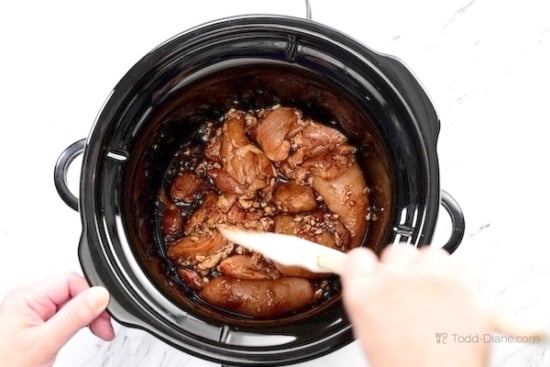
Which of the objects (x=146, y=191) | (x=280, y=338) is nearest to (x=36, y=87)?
(x=146, y=191)

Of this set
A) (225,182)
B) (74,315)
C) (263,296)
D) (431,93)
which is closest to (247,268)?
(263,296)

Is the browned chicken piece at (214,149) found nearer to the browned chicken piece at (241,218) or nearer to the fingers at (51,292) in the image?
the browned chicken piece at (241,218)

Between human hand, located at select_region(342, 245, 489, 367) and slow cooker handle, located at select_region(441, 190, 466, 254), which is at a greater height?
slow cooker handle, located at select_region(441, 190, 466, 254)

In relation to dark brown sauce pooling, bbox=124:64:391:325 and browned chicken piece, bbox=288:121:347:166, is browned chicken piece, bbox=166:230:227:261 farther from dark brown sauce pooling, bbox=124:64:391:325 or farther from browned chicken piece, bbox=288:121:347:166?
browned chicken piece, bbox=288:121:347:166

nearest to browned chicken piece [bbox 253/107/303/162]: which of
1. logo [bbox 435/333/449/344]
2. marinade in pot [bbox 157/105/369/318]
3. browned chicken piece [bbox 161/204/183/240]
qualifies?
marinade in pot [bbox 157/105/369/318]

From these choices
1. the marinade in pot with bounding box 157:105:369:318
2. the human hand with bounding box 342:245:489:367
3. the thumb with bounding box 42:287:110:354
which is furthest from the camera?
the marinade in pot with bounding box 157:105:369:318

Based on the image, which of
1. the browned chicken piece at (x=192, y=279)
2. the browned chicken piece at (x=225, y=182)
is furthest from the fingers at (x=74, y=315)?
the browned chicken piece at (x=225, y=182)

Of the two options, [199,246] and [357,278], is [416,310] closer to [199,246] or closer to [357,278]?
[357,278]
